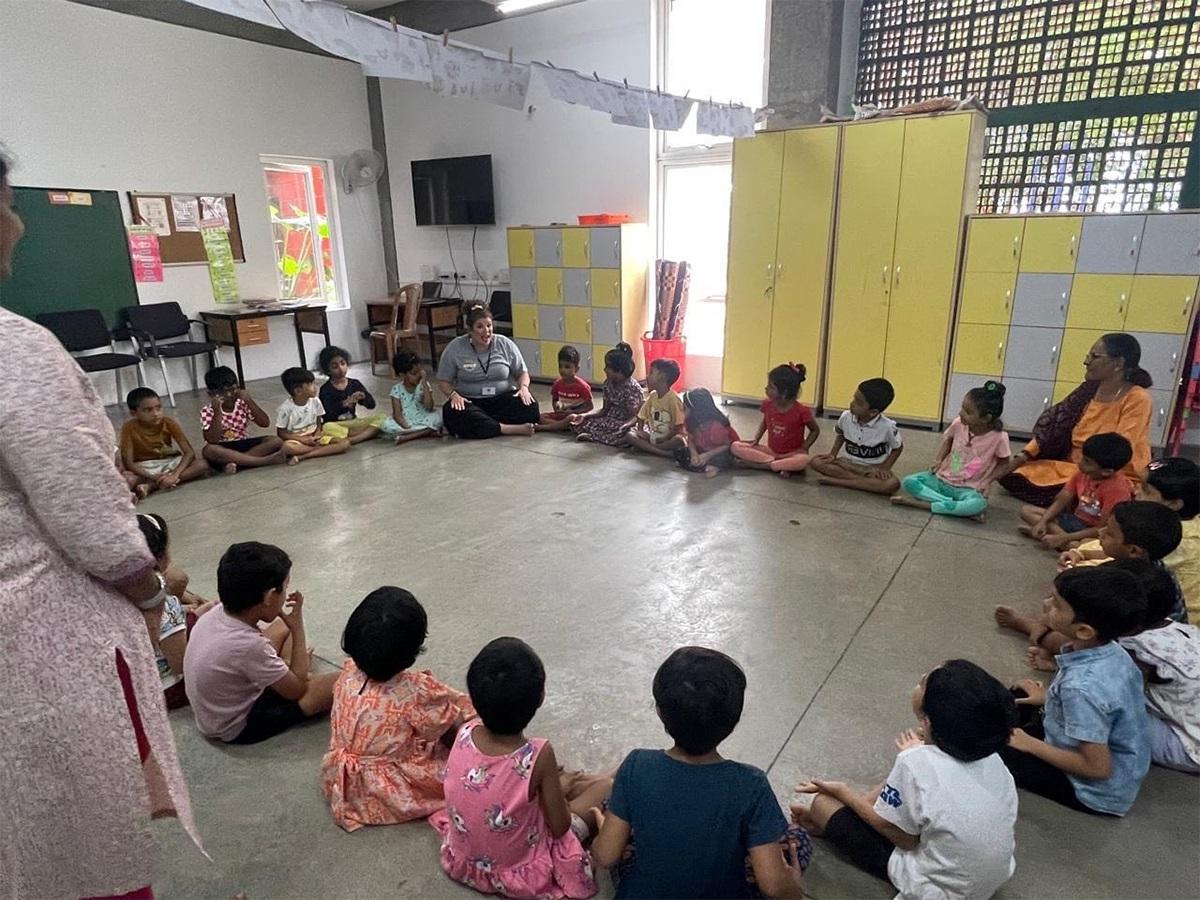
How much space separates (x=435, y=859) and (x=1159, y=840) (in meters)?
1.71

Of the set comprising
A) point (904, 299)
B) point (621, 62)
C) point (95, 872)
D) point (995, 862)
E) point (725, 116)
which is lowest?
point (995, 862)

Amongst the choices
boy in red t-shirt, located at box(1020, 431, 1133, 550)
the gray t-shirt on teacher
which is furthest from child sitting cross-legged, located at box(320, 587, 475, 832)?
the gray t-shirt on teacher

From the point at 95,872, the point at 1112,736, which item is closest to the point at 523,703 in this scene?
the point at 95,872

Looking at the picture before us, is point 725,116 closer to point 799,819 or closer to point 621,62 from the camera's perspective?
point 621,62

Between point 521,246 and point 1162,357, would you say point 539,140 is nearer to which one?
point 521,246

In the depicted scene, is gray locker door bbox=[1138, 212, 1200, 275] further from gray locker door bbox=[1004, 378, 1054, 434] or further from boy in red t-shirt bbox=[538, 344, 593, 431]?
boy in red t-shirt bbox=[538, 344, 593, 431]

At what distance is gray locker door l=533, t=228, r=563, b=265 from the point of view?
6.86 m

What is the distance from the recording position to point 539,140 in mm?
7391

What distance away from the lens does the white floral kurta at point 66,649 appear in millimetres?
936

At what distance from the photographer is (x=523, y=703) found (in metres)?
1.49

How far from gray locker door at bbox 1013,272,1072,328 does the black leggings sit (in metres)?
3.48

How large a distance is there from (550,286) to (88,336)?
3.95 meters

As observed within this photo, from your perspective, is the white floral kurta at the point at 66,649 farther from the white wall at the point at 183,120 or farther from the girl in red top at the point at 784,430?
the white wall at the point at 183,120

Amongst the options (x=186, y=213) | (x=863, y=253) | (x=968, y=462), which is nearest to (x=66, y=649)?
(x=968, y=462)
